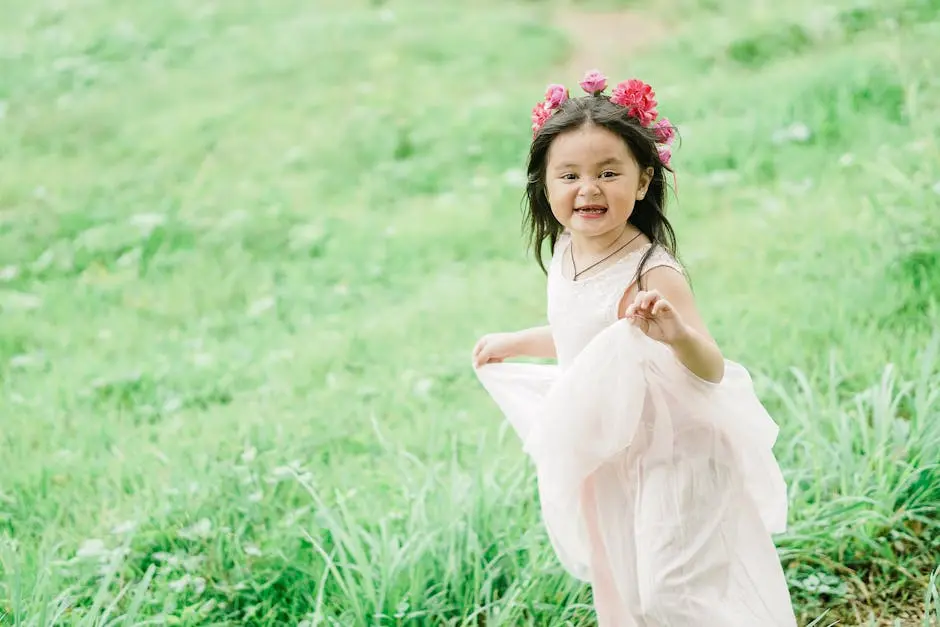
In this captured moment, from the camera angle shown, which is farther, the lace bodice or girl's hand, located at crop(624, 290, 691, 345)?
the lace bodice

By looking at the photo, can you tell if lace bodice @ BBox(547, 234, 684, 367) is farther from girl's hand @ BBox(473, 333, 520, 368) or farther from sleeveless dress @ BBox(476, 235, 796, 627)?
girl's hand @ BBox(473, 333, 520, 368)

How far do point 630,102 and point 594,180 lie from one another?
17 cm

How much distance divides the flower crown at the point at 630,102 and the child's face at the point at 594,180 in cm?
8

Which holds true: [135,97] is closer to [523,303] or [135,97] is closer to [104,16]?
[104,16]

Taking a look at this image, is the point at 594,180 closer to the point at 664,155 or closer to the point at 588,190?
the point at 588,190

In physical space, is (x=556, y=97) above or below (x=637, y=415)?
above

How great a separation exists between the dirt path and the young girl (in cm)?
395

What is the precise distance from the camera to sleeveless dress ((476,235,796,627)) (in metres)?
1.97

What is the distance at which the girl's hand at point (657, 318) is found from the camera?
1830mm

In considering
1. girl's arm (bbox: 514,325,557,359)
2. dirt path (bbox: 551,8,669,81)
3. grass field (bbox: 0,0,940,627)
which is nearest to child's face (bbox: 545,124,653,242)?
girl's arm (bbox: 514,325,557,359)

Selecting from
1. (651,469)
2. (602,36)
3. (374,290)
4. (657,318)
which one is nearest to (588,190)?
(657,318)

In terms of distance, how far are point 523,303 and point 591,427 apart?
7.01 feet

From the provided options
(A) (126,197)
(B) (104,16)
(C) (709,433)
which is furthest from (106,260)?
(C) (709,433)

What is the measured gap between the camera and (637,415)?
6.41 ft
